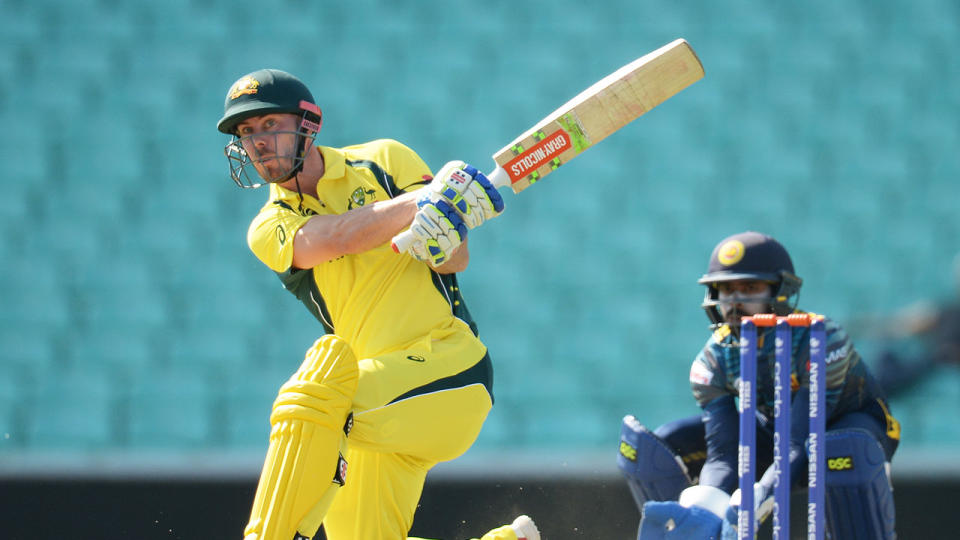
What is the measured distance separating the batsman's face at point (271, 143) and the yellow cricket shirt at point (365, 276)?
3.3 inches

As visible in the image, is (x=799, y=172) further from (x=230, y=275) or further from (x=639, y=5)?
(x=230, y=275)

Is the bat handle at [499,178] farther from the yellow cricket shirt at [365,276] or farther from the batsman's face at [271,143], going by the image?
the batsman's face at [271,143]

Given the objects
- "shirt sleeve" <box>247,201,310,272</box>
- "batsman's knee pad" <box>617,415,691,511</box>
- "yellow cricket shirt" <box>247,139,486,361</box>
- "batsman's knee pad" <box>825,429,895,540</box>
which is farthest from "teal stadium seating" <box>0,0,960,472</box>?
"shirt sleeve" <box>247,201,310,272</box>

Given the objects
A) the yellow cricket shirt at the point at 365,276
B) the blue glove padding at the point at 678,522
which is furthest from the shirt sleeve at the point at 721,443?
the yellow cricket shirt at the point at 365,276

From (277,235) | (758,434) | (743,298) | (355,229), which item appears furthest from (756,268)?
(277,235)

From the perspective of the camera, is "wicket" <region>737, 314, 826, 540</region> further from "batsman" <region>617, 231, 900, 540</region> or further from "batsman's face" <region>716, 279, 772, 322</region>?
"batsman's face" <region>716, 279, 772, 322</region>

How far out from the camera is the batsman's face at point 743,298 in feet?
9.28

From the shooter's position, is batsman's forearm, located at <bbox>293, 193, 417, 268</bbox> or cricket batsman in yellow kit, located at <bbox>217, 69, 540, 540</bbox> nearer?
cricket batsman in yellow kit, located at <bbox>217, 69, 540, 540</bbox>

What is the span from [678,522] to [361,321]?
0.86 m

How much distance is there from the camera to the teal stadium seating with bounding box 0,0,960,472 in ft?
14.7

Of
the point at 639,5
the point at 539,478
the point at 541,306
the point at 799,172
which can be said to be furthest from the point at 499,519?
the point at 639,5

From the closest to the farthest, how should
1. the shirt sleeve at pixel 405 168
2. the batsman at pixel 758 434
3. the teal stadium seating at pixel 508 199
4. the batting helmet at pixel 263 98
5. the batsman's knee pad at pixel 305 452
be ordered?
the batsman's knee pad at pixel 305 452 → the batting helmet at pixel 263 98 → the shirt sleeve at pixel 405 168 → the batsman at pixel 758 434 → the teal stadium seating at pixel 508 199

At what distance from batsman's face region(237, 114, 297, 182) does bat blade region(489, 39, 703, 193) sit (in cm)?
45

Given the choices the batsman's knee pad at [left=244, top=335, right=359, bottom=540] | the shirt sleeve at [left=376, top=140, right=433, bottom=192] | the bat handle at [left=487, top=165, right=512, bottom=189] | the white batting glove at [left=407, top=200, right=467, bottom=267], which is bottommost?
the batsman's knee pad at [left=244, top=335, right=359, bottom=540]
